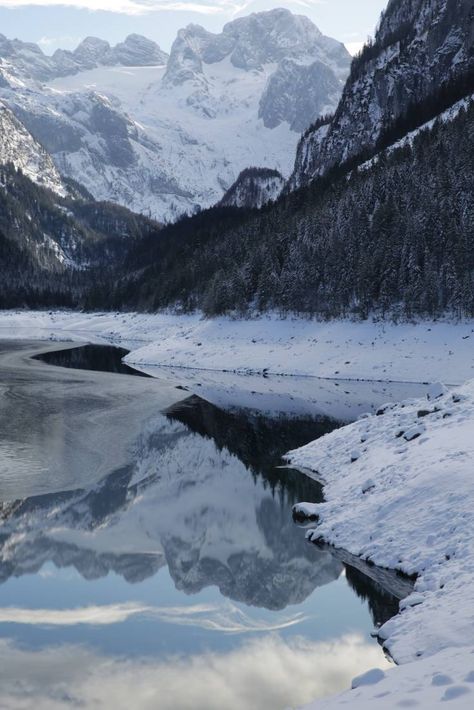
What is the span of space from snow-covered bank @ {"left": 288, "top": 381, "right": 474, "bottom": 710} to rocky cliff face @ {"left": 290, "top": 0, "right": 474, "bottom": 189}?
9527cm

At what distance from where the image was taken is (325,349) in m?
60.2

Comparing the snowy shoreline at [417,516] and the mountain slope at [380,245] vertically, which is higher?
the mountain slope at [380,245]

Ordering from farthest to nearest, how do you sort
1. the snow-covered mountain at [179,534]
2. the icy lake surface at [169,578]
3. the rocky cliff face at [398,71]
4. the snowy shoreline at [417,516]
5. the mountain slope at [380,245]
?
1. the rocky cliff face at [398,71]
2. the mountain slope at [380,245]
3. the snow-covered mountain at [179,534]
4. the icy lake surface at [169,578]
5. the snowy shoreline at [417,516]

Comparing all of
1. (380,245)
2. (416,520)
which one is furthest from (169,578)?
(380,245)

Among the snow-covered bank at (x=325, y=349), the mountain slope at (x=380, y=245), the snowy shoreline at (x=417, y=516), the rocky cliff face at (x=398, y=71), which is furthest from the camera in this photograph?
the rocky cliff face at (x=398, y=71)

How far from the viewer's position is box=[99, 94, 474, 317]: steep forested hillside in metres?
62.9

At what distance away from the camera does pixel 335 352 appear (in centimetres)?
5894

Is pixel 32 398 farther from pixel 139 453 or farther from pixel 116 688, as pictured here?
pixel 116 688

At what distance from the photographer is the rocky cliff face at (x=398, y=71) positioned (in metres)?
116

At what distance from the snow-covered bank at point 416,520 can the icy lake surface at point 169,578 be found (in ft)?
2.66

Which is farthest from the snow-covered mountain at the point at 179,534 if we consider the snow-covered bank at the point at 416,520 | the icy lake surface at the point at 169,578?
the snow-covered bank at the point at 416,520

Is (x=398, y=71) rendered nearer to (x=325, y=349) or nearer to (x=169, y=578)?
(x=325, y=349)

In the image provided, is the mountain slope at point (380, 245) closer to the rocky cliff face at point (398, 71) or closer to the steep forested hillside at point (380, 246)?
the steep forested hillside at point (380, 246)

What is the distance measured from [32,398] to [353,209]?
47.6 m
